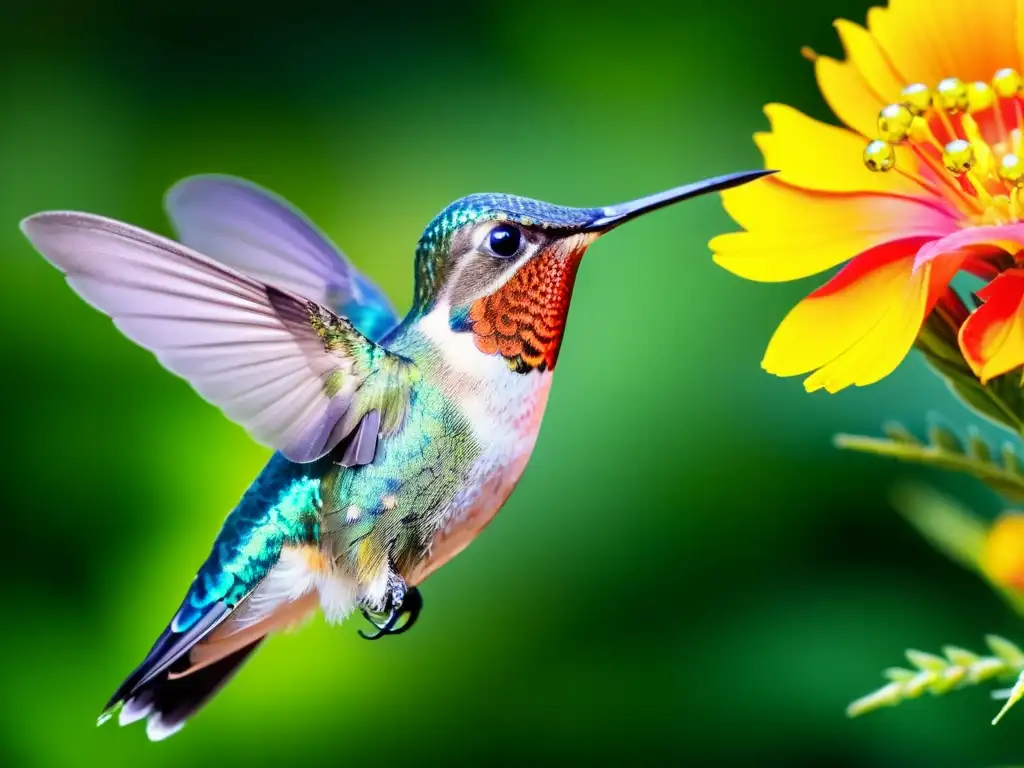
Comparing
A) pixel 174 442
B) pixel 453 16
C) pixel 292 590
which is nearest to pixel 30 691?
pixel 174 442

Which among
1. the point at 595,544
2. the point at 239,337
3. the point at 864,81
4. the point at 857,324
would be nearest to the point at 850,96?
the point at 864,81

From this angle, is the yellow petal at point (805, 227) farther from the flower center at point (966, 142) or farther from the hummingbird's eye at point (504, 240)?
the hummingbird's eye at point (504, 240)

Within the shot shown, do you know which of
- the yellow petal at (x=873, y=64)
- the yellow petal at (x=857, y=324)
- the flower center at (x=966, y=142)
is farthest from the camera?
the yellow petal at (x=873, y=64)

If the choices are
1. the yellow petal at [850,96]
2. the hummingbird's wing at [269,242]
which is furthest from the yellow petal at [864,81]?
the hummingbird's wing at [269,242]

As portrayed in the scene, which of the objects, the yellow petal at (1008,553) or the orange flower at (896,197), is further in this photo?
the yellow petal at (1008,553)

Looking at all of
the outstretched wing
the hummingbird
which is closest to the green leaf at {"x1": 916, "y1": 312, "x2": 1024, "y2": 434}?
the hummingbird

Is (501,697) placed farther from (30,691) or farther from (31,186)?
(31,186)

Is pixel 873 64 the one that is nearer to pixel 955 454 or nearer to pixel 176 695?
pixel 955 454
